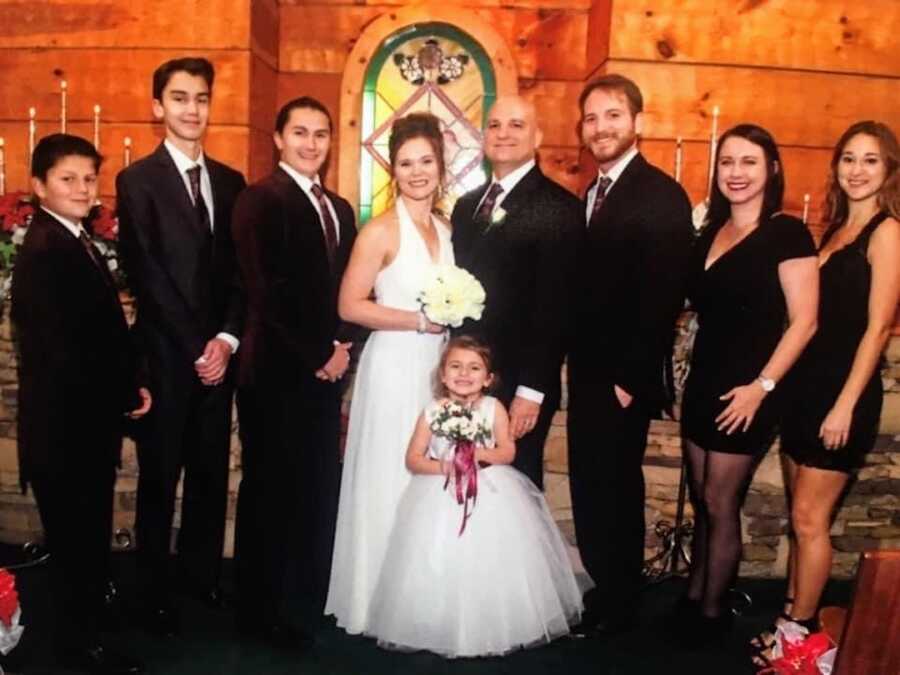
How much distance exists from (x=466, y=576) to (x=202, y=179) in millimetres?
1674

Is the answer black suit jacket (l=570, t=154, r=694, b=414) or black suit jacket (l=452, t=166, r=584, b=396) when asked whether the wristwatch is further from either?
black suit jacket (l=452, t=166, r=584, b=396)

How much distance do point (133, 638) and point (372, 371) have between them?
129cm

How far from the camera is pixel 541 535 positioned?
9.80ft

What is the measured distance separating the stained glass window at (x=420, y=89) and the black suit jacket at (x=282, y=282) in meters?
2.17

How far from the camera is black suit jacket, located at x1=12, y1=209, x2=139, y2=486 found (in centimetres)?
253

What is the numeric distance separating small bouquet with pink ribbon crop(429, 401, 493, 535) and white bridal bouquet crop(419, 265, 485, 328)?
0.31 metres

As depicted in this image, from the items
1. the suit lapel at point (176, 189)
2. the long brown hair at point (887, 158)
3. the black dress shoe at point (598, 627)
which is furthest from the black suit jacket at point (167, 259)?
the long brown hair at point (887, 158)

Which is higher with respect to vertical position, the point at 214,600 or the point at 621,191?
the point at 621,191

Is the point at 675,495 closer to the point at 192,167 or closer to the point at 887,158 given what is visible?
the point at 887,158

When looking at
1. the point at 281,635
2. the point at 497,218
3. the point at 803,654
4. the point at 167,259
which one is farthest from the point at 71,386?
the point at 803,654

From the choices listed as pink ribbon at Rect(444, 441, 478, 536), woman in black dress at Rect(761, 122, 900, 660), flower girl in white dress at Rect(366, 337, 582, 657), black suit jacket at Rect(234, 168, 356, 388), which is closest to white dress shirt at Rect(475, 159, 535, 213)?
flower girl in white dress at Rect(366, 337, 582, 657)

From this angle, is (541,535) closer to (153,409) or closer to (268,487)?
(268,487)

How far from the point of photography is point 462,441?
9.45ft

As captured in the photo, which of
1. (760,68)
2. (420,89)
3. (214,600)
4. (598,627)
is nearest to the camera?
(598,627)
